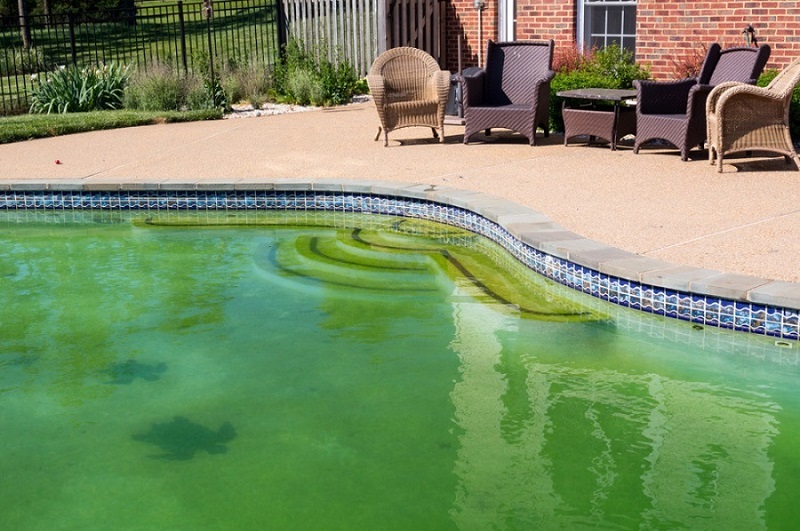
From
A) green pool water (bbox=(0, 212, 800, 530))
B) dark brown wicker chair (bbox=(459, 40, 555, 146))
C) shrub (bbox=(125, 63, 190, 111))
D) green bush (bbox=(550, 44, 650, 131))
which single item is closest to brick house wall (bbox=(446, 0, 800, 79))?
green bush (bbox=(550, 44, 650, 131))

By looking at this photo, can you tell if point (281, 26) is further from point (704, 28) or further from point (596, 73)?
point (704, 28)

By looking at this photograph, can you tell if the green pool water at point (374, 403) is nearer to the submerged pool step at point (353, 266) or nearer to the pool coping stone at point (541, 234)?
the submerged pool step at point (353, 266)

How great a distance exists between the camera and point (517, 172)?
8.34 m

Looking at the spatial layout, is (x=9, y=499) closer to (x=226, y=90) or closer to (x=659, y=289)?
(x=659, y=289)

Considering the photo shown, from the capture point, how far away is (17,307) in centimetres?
607

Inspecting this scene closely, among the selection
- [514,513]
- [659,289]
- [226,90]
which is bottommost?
[514,513]

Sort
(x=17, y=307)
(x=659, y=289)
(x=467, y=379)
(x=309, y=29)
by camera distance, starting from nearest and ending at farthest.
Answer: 1. (x=467, y=379)
2. (x=659, y=289)
3. (x=17, y=307)
4. (x=309, y=29)

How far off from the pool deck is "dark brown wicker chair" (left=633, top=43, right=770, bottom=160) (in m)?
0.24

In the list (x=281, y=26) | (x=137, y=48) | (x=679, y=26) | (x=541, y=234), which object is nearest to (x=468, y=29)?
(x=281, y=26)

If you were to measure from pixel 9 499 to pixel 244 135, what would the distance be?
7.38 metres

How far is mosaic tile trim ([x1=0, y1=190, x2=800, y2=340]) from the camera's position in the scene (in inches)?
197

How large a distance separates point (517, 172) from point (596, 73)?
2816 millimetres

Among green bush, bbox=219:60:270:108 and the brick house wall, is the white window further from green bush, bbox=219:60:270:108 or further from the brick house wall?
green bush, bbox=219:60:270:108

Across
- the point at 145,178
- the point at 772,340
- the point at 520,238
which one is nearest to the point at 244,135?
the point at 145,178
